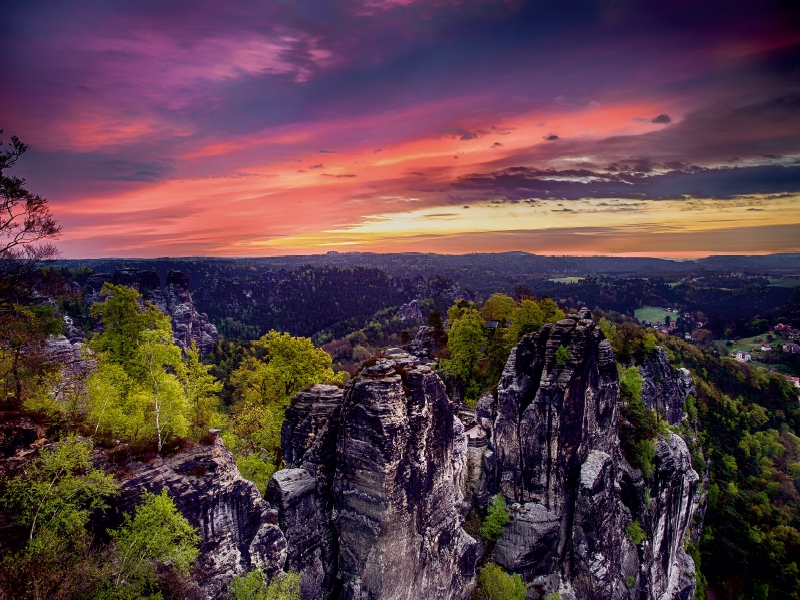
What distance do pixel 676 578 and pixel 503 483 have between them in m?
27.6

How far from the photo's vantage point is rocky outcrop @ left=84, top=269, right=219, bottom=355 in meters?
137

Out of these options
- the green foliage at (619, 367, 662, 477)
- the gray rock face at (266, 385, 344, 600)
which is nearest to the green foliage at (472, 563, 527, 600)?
the gray rock face at (266, 385, 344, 600)

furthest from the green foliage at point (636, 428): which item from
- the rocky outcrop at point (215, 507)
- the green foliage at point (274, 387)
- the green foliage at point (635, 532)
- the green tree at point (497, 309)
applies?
the rocky outcrop at point (215, 507)

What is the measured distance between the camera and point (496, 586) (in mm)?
26766

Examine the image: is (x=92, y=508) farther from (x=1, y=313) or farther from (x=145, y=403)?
(x=1, y=313)

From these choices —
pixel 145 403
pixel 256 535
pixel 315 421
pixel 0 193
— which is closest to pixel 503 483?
pixel 315 421

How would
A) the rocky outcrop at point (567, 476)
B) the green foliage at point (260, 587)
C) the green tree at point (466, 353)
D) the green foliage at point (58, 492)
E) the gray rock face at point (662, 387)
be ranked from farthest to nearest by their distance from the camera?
1. the gray rock face at point (662, 387)
2. the green tree at point (466, 353)
3. the rocky outcrop at point (567, 476)
4. the green foliage at point (260, 587)
5. the green foliage at point (58, 492)

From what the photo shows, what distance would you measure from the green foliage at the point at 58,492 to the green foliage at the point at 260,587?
7079 millimetres

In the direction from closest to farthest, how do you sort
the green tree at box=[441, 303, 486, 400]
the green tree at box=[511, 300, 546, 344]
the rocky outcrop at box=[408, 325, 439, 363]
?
the green tree at box=[511, 300, 546, 344], the green tree at box=[441, 303, 486, 400], the rocky outcrop at box=[408, 325, 439, 363]

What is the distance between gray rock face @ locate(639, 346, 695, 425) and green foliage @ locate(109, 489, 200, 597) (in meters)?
60.9

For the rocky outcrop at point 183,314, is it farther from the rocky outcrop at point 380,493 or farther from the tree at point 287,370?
the rocky outcrop at point 380,493

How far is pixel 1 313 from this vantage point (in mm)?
19453

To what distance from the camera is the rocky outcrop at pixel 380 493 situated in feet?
69.7

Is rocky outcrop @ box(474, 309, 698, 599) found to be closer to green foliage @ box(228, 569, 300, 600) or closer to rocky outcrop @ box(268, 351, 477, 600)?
rocky outcrop @ box(268, 351, 477, 600)
